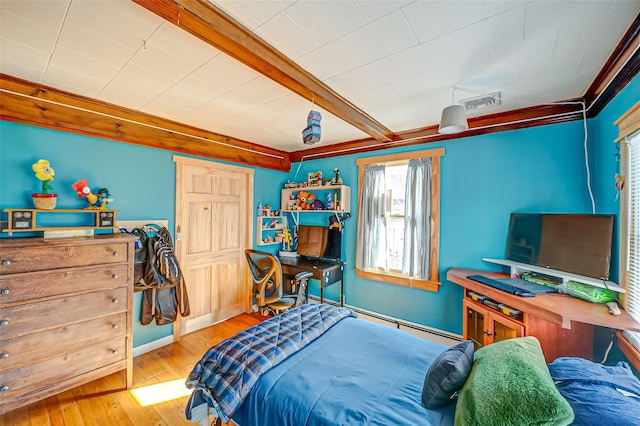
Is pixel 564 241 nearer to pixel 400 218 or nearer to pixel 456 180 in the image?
pixel 456 180

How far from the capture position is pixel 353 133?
10.8 feet

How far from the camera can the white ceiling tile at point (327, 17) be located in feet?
4.12

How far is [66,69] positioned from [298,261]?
3.07 m

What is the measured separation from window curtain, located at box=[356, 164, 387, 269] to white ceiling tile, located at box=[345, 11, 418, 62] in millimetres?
1952

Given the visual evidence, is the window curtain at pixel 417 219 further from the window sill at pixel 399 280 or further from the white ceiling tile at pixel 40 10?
the white ceiling tile at pixel 40 10

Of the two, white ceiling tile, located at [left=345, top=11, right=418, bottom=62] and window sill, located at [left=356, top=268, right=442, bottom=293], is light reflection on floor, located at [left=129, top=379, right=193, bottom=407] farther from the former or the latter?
white ceiling tile, located at [left=345, top=11, right=418, bottom=62]

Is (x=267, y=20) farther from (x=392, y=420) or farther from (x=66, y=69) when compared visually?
(x=392, y=420)

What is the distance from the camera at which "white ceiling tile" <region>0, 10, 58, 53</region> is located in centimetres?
137

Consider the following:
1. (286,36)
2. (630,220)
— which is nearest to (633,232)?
(630,220)

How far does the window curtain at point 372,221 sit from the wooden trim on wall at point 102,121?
1.85 m

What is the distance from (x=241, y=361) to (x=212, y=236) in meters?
2.31

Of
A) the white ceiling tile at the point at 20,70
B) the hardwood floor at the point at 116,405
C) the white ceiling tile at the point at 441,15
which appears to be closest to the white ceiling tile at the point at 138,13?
the white ceiling tile at the point at 20,70

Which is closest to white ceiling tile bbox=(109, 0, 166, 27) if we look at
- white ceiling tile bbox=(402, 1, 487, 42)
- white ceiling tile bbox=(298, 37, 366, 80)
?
white ceiling tile bbox=(298, 37, 366, 80)

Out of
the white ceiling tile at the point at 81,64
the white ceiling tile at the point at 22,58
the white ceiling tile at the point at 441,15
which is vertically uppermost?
the white ceiling tile at the point at 441,15
